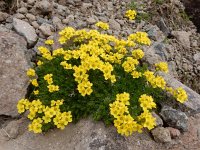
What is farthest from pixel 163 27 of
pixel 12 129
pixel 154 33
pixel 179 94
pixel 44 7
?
pixel 12 129

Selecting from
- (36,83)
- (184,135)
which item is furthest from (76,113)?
(184,135)

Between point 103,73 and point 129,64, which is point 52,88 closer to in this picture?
point 103,73

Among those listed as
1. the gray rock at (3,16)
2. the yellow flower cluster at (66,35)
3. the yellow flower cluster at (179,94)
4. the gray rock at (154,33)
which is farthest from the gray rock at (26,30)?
the yellow flower cluster at (179,94)

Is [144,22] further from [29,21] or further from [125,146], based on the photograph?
[125,146]

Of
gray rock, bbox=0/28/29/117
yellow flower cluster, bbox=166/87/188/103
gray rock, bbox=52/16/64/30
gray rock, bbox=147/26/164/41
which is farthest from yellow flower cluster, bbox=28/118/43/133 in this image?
gray rock, bbox=147/26/164/41

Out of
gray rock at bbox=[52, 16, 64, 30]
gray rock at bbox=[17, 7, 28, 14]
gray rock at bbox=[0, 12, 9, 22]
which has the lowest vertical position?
gray rock at bbox=[0, 12, 9, 22]

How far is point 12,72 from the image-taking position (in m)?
5.27

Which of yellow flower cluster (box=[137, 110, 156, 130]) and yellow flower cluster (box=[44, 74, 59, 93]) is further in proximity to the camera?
yellow flower cluster (box=[44, 74, 59, 93])

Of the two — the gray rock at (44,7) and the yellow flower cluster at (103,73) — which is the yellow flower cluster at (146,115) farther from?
the gray rock at (44,7)

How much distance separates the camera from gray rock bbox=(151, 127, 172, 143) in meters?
4.78

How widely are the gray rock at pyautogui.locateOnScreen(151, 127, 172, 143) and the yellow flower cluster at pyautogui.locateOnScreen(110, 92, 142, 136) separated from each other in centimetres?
34

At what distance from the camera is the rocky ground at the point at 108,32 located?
4.80 m

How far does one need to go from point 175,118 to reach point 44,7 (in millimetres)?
2637

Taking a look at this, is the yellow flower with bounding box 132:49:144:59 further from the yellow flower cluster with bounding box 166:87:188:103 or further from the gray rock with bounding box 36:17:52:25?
the gray rock with bounding box 36:17:52:25
